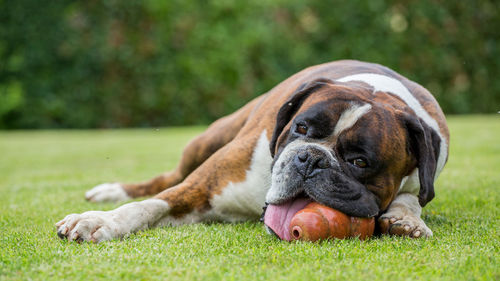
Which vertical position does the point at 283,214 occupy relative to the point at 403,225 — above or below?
above

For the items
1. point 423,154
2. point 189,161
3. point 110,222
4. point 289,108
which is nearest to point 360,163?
point 423,154

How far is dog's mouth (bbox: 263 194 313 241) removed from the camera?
265cm

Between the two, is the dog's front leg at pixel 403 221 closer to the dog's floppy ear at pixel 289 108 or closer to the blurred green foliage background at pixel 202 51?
the dog's floppy ear at pixel 289 108

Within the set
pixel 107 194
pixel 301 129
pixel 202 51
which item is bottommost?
pixel 202 51

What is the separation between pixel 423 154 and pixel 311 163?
0.63 metres

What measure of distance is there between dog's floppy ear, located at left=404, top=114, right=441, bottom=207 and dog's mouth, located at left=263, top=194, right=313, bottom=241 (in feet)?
1.99

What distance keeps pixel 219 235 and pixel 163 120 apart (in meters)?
12.4

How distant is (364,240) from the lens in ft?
8.71

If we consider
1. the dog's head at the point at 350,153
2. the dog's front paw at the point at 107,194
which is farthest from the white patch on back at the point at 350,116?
the dog's front paw at the point at 107,194

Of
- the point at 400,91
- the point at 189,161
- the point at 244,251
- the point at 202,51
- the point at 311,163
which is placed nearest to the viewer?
the point at 244,251

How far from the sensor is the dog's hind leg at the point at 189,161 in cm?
433

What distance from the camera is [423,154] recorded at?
2824 millimetres

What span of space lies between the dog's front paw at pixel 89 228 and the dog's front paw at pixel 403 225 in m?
1.36

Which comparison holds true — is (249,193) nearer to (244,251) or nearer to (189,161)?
(244,251)
